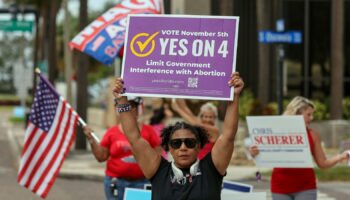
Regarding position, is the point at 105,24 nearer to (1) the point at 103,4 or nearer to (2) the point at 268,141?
(2) the point at 268,141

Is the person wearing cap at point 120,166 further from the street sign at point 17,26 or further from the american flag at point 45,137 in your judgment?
the street sign at point 17,26

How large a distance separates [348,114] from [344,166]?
9678 mm

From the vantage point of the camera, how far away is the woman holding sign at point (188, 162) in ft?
19.9

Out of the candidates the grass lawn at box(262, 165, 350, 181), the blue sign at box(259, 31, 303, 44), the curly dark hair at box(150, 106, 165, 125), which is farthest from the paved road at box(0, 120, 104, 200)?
the blue sign at box(259, 31, 303, 44)

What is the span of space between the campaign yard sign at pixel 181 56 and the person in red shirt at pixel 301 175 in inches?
108

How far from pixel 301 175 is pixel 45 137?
3231 millimetres

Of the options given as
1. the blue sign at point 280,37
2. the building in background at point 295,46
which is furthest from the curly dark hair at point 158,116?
the building in background at point 295,46

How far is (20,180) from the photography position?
10.8 metres

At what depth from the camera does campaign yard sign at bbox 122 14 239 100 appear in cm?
666

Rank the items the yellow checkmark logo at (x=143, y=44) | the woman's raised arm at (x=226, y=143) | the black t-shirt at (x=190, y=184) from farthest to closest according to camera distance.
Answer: the yellow checkmark logo at (x=143, y=44), the woman's raised arm at (x=226, y=143), the black t-shirt at (x=190, y=184)

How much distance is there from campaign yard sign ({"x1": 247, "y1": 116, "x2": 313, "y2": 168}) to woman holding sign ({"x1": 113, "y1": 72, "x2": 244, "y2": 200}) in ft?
10.3

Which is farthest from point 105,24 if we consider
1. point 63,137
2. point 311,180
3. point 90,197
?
point 311,180

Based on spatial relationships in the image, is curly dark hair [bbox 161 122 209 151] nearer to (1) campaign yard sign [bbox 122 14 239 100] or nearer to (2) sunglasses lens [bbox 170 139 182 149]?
(2) sunglasses lens [bbox 170 139 182 149]

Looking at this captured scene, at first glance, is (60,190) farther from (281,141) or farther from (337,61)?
(337,61)
